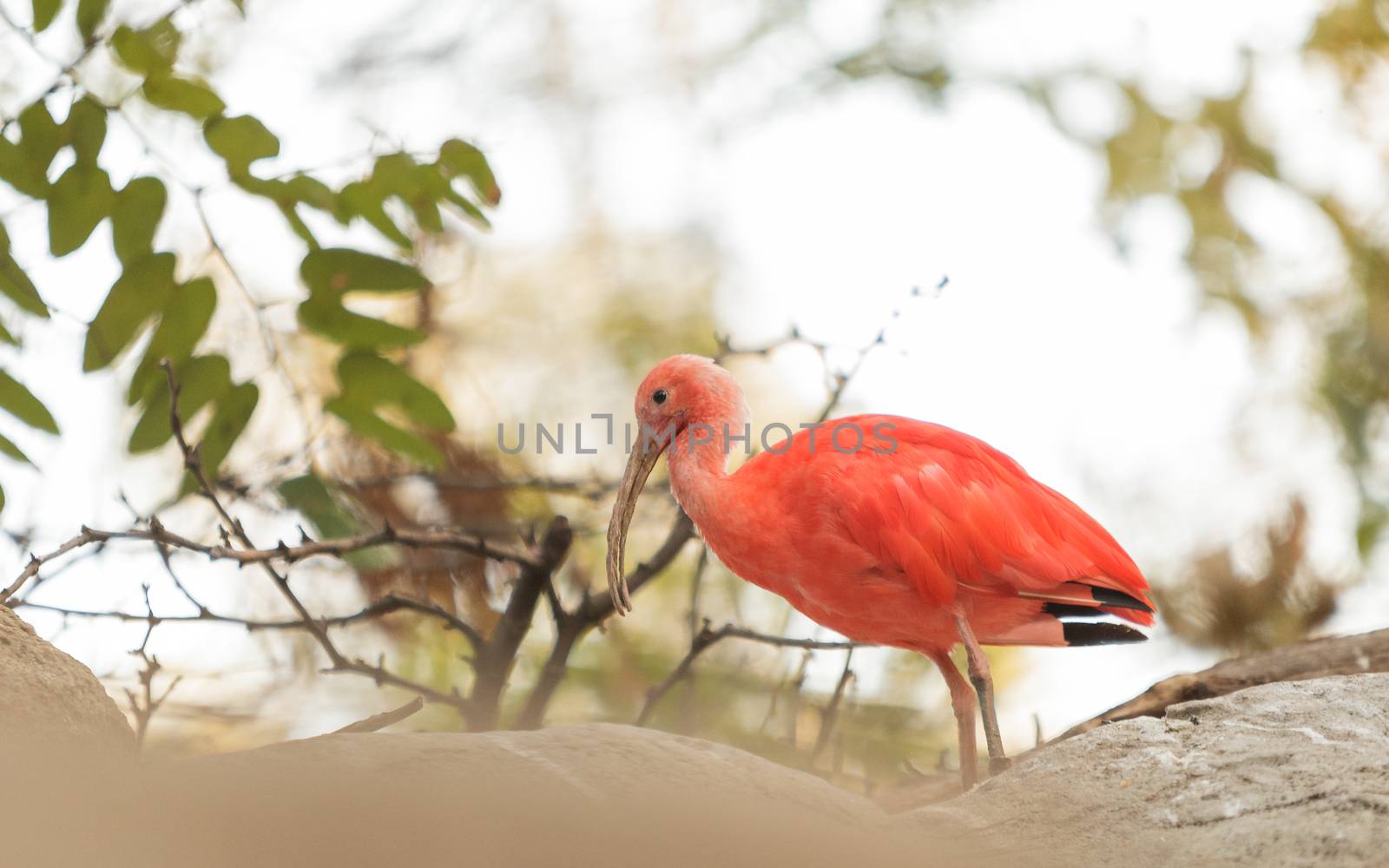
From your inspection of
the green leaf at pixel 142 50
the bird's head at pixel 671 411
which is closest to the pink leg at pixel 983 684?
the bird's head at pixel 671 411

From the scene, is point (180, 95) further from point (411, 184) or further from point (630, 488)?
point (630, 488)

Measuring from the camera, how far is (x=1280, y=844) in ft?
6.41

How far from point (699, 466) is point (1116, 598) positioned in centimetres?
103

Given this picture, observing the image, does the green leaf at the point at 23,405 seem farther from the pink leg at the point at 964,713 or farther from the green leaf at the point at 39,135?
the pink leg at the point at 964,713

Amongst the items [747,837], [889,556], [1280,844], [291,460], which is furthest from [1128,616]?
[291,460]

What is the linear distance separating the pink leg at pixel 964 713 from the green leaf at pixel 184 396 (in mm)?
1820

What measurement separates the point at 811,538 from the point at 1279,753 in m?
1.08

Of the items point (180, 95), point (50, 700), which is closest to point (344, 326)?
point (180, 95)

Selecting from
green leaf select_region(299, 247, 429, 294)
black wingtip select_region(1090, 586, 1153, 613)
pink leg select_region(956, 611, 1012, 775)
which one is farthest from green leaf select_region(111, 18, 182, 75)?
black wingtip select_region(1090, 586, 1153, 613)

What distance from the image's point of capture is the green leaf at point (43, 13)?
2.67m

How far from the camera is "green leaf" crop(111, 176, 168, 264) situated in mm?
2744

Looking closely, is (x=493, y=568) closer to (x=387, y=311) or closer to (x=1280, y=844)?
(x=387, y=311)

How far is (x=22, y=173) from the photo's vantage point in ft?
8.67

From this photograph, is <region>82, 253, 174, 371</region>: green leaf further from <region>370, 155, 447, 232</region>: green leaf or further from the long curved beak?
the long curved beak
